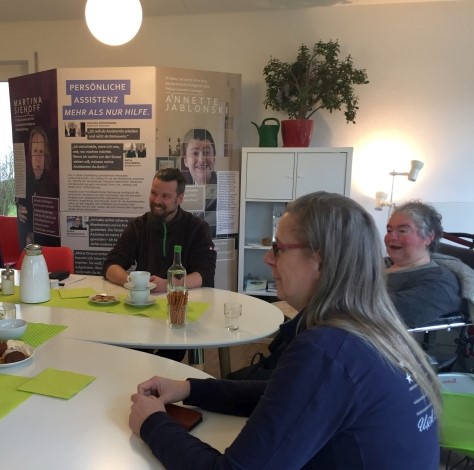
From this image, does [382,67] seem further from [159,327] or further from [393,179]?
[159,327]

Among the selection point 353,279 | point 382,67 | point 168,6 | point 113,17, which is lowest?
point 353,279

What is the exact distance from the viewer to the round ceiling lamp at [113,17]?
2.00 metres

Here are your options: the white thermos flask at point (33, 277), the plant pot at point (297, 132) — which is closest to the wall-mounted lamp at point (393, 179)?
the plant pot at point (297, 132)

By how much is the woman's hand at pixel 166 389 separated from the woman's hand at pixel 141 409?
5 centimetres

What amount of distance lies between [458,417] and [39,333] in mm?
1487

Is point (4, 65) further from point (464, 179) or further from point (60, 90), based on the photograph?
point (464, 179)

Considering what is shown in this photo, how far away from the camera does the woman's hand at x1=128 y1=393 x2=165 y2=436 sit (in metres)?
0.98

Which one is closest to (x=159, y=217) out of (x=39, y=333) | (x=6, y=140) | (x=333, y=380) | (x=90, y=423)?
(x=39, y=333)

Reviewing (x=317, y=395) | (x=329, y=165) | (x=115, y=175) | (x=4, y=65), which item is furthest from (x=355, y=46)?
(x=317, y=395)

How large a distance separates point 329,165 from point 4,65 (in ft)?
10.5

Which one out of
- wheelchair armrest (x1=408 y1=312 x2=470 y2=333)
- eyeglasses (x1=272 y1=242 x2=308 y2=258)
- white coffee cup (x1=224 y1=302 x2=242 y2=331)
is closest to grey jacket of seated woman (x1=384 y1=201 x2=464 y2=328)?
wheelchair armrest (x1=408 y1=312 x2=470 y2=333)

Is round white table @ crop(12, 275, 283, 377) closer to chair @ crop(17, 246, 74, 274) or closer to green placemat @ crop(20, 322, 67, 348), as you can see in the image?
green placemat @ crop(20, 322, 67, 348)

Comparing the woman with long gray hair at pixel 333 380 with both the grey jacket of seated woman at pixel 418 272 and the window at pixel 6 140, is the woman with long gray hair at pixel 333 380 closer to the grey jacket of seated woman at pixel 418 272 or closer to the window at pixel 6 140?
the grey jacket of seated woman at pixel 418 272

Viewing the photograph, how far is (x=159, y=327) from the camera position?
1.63m
